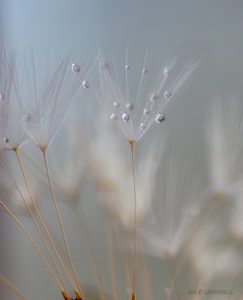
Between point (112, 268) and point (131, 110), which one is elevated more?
point (131, 110)

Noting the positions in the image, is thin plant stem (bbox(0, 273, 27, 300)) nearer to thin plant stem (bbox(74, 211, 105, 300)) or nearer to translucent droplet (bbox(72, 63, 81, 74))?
thin plant stem (bbox(74, 211, 105, 300))

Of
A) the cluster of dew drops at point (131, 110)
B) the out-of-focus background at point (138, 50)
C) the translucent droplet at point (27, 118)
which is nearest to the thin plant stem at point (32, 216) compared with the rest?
the out-of-focus background at point (138, 50)

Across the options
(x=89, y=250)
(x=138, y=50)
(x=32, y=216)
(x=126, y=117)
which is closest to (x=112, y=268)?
(x=89, y=250)

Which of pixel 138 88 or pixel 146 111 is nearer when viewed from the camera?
pixel 146 111

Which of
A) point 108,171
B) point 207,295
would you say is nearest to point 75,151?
point 108,171

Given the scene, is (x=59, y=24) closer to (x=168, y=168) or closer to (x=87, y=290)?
(x=168, y=168)

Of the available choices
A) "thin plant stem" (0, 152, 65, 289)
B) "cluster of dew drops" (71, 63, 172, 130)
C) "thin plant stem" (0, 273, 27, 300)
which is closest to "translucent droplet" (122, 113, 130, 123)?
"cluster of dew drops" (71, 63, 172, 130)

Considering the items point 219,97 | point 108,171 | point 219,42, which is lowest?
point 108,171

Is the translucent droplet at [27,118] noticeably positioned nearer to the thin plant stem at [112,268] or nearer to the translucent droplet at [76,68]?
the translucent droplet at [76,68]

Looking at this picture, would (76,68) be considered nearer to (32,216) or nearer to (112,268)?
(32,216)
